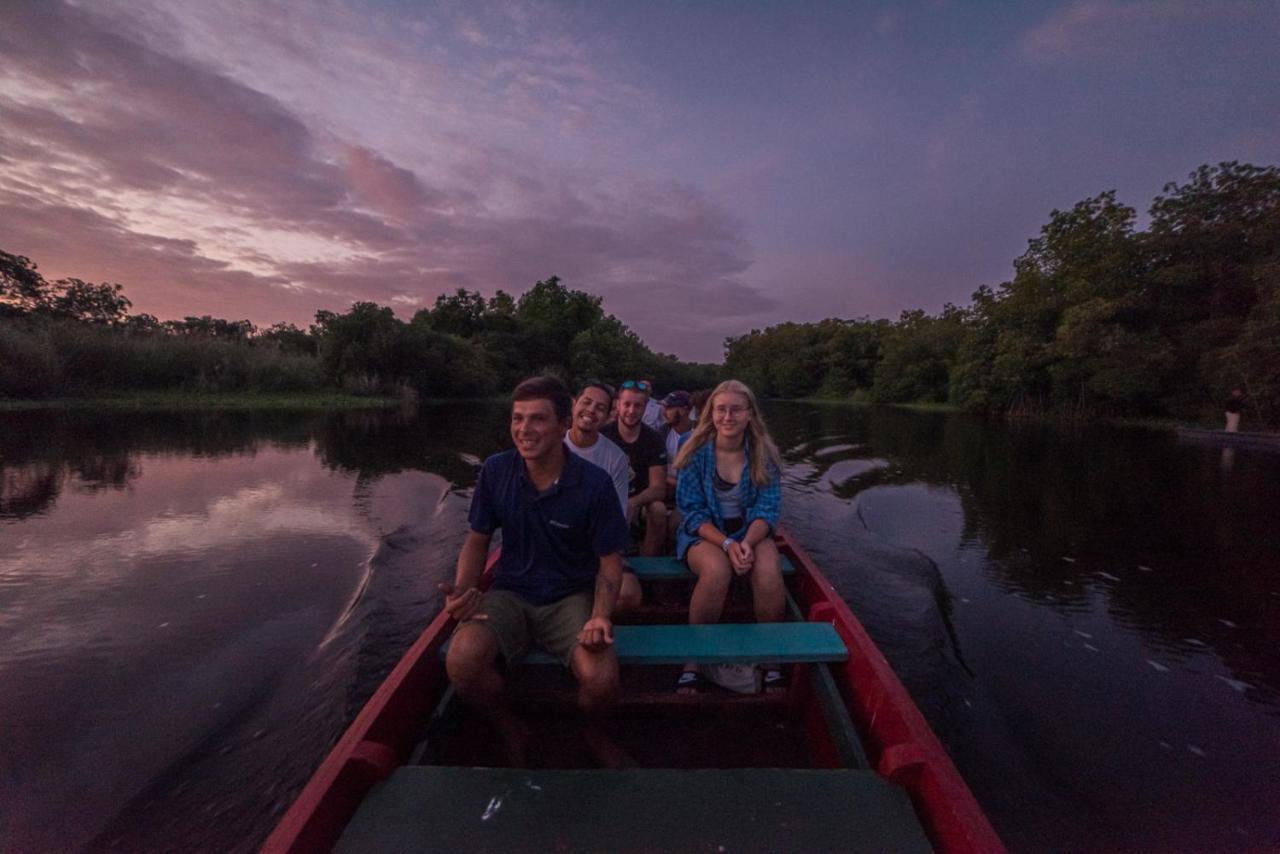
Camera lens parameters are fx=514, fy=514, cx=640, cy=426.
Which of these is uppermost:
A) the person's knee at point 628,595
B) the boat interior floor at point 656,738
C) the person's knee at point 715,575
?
the person's knee at point 715,575

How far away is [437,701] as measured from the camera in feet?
7.20

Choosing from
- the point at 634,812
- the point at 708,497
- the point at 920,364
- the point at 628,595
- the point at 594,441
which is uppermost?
the point at 920,364

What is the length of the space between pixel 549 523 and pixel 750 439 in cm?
146

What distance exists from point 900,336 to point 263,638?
5207 cm

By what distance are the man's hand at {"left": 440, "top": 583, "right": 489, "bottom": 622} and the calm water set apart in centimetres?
118

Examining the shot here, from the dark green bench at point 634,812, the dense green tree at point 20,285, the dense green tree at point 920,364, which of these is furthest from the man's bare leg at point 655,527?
the dense green tree at point 920,364

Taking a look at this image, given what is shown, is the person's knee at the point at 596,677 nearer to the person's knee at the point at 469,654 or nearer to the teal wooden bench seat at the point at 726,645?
the teal wooden bench seat at the point at 726,645

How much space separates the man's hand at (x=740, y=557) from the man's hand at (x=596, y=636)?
962 mm

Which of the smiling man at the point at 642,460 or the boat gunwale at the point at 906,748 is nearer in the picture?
the boat gunwale at the point at 906,748

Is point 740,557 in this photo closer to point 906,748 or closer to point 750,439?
point 750,439

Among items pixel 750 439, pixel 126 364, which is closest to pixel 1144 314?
pixel 750 439

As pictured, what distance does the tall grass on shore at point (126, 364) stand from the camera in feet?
55.6

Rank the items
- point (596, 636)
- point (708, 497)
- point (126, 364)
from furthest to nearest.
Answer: point (126, 364) < point (708, 497) < point (596, 636)

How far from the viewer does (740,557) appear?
2705 mm
